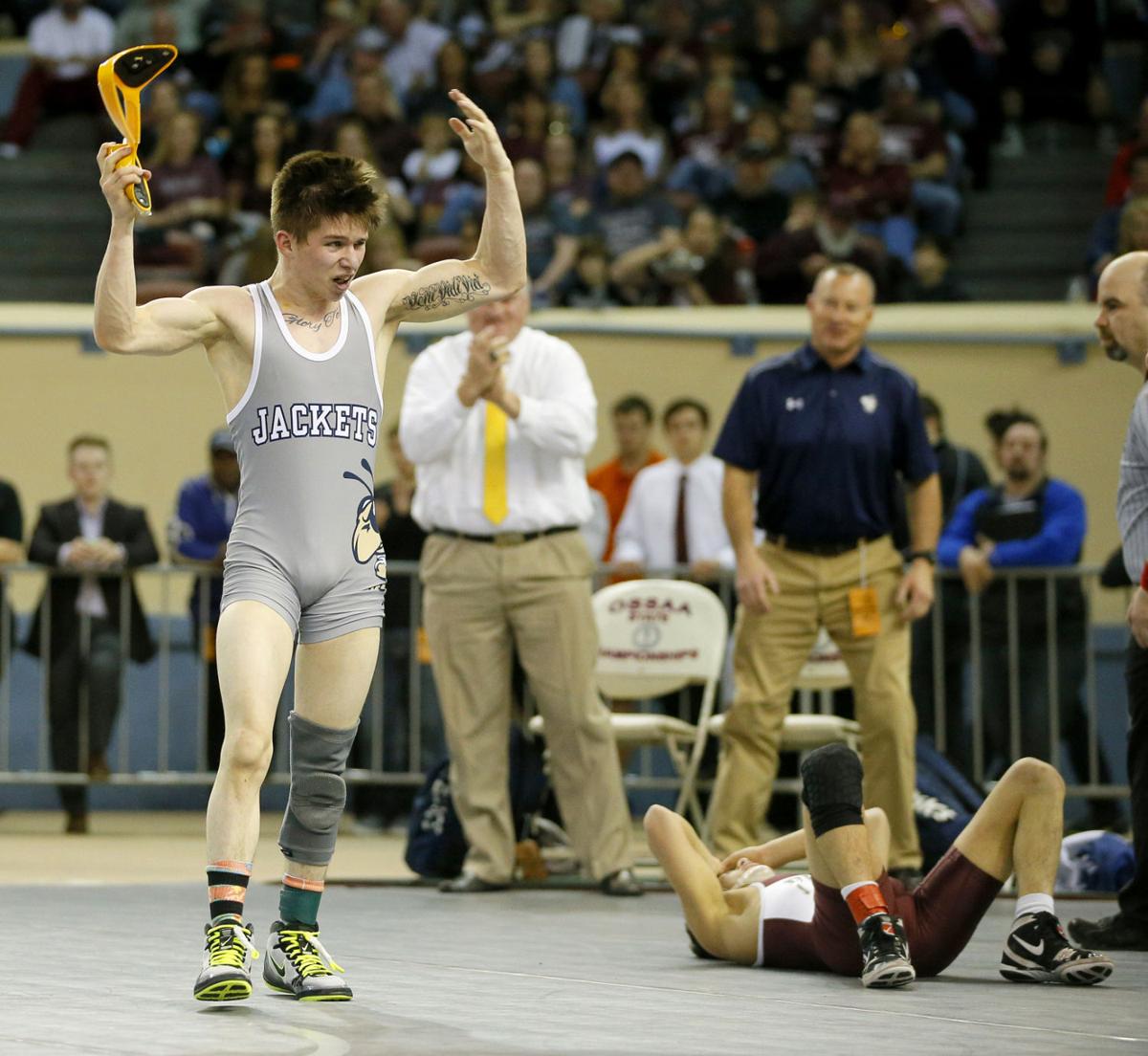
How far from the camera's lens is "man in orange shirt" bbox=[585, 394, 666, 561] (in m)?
10.1

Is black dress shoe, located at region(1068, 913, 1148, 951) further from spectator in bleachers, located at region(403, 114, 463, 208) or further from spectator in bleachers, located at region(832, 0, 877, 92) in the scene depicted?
spectator in bleachers, located at region(832, 0, 877, 92)

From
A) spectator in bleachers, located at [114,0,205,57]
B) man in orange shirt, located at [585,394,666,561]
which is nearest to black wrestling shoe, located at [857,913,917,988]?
man in orange shirt, located at [585,394,666,561]

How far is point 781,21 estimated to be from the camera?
573 inches

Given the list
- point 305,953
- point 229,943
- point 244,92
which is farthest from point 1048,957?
point 244,92

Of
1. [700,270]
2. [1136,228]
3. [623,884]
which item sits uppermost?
[700,270]

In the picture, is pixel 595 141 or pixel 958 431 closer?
pixel 958 431

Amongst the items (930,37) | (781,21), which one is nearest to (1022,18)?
(930,37)

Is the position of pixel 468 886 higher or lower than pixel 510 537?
lower

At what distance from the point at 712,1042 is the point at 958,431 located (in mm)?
7798

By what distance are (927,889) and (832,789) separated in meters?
0.38

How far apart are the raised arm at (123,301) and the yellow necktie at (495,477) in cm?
282

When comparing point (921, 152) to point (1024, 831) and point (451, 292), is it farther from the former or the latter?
point (1024, 831)

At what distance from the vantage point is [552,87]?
14.0m

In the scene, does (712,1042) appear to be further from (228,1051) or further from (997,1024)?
(228,1051)
